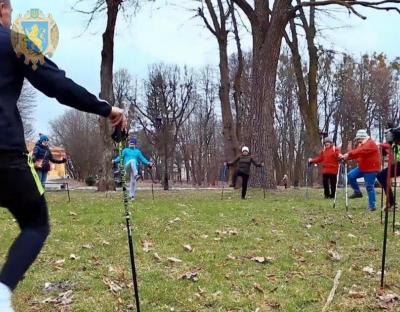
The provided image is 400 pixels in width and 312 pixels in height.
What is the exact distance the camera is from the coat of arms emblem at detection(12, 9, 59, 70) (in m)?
3.04

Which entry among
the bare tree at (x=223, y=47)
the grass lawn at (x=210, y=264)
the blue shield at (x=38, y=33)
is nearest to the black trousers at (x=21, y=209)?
the blue shield at (x=38, y=33)

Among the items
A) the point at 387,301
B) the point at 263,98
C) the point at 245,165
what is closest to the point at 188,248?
the point at 387,301

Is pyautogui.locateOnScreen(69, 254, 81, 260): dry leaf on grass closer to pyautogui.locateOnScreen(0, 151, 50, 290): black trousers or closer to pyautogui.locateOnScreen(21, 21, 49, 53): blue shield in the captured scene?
pyautogui.locateOnScreen(0, 151, 50, 290): black trousers

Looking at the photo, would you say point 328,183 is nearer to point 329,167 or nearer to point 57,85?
point 329,167

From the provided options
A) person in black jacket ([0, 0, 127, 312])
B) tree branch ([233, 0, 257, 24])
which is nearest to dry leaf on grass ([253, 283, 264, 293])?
person in black jacket ([0, 0, 127, 312])

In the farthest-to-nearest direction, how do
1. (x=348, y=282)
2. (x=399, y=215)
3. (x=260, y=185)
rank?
1. (x=260, y=185)
2. (x=399, y=215)
3. (x=348, y=282)

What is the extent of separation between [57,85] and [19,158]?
0.50 metres

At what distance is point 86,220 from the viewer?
983cm

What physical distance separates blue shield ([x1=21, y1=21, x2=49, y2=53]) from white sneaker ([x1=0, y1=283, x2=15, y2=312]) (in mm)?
1386

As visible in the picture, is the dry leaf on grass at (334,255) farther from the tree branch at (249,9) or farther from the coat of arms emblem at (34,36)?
the tree branch at (249,9)

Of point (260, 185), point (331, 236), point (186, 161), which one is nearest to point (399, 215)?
point (331, 236)

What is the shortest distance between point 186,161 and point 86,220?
61.7m

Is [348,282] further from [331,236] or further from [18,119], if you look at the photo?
[18,119]

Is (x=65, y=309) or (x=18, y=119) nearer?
(x=18, y=119)
